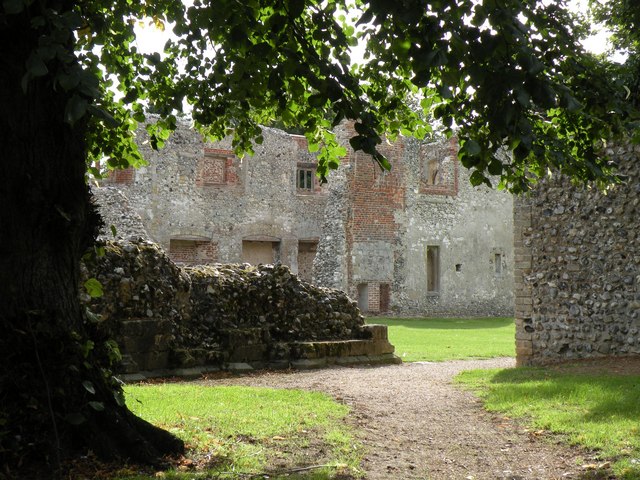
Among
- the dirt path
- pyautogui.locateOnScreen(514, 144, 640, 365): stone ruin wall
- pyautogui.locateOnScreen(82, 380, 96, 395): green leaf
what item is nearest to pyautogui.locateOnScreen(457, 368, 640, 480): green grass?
the dirt path

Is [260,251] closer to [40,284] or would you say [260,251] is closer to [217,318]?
[217,318]

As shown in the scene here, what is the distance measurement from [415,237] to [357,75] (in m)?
21.2

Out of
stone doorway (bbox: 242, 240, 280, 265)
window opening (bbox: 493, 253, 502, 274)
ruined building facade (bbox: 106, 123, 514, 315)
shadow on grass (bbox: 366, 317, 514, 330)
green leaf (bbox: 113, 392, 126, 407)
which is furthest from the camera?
window opening (bbox: 493, 253, 502, 274)

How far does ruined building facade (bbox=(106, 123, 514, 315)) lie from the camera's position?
26219 mm

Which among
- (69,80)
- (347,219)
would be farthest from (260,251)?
(69,80)

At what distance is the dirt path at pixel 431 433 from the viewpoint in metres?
4.93

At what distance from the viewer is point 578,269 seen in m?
11.4

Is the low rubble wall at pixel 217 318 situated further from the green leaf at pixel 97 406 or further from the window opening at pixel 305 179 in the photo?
the window opening at pixel 305 179

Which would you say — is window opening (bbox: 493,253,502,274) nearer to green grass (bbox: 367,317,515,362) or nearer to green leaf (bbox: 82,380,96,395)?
green grass (bbox: 367,317,515,362)

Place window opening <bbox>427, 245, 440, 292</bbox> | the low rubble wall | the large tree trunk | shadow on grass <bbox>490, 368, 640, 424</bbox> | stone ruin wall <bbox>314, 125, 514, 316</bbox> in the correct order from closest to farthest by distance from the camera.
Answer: the large tree trunk, shadow on grass <bbox>490, 368, 640, 424</bbox>, the low rubble wall, stone ruin wall <bbox>314, 125, 514, 316</bbox>, window opening <bbox>427, 245, 440, 292</bbox>

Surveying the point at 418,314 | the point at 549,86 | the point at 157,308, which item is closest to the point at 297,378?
the point at 157,308

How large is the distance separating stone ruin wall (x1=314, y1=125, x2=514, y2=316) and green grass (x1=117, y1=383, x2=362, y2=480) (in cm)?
1780

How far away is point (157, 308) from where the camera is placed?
991 cm

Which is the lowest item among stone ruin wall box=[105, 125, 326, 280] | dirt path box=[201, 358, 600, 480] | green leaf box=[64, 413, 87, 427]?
dirt path box=[201, 358, 600, 480]
